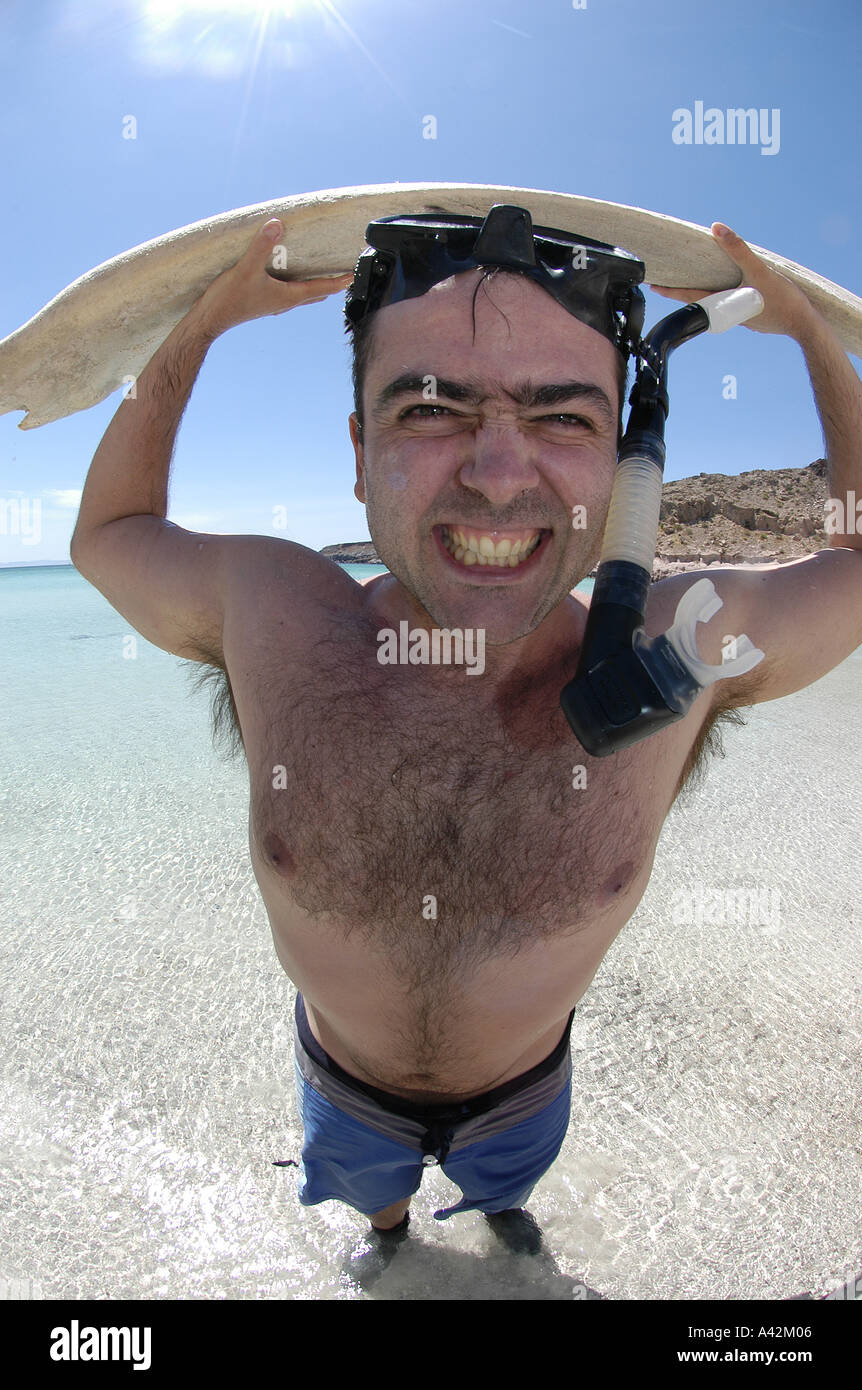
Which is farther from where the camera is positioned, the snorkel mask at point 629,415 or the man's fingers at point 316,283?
the man's fingers at point 316,283

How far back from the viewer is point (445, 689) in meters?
1.41

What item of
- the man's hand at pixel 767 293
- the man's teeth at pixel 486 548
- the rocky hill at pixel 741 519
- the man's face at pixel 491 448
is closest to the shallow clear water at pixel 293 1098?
the man's face at pixel 491 448

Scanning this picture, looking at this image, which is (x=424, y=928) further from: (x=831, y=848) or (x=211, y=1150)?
(x=831, y=848)

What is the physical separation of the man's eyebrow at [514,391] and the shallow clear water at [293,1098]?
2.02 meters

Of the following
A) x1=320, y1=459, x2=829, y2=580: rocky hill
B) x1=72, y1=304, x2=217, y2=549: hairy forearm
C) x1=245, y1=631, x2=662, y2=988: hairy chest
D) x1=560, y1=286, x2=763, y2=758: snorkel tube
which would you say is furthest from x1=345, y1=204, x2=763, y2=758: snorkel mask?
x1=320, y1=459, x2=829, y2=580: rocky hill

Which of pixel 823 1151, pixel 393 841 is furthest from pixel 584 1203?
pixel 393 841

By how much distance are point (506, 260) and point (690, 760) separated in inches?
42.4

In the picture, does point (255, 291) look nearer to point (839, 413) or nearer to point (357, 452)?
point (357, 452)

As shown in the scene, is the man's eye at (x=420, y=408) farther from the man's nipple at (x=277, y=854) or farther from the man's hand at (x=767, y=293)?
the man's nipple at (x=277, y=854)

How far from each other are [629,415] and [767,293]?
0.54 m

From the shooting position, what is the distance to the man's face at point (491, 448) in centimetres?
119

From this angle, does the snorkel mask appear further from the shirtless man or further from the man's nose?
the man's nose
